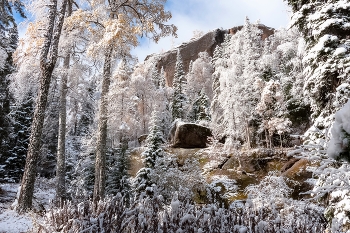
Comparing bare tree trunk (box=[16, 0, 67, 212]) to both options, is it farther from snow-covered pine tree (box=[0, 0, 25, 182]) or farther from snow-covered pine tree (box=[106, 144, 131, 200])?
snow-covered pine tree (box=[106, 144, 131, 200])

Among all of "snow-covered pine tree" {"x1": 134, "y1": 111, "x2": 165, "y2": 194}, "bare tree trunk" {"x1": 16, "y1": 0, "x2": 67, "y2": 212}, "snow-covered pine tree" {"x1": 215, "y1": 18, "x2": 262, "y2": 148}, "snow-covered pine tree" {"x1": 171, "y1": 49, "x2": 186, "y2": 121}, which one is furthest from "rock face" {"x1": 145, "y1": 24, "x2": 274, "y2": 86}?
"bare tree trunk" {"x1": 16, "y1": 0, "x2": 67, "y2": 212}

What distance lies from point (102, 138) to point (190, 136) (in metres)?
16.8

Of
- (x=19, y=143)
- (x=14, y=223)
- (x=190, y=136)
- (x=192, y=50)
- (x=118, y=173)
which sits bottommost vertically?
(x=14, y=223)

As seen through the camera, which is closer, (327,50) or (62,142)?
(327,50)

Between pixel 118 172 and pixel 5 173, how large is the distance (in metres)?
10.2

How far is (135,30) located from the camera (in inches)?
377

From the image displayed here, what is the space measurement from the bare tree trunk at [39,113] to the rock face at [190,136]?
1727cm

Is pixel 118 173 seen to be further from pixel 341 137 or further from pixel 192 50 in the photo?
pixel 192 50

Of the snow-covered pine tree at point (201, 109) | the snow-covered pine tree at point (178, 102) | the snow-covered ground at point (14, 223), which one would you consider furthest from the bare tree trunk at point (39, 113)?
the snow-covered pine tree at point (178, 102)

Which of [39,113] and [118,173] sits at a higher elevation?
[39,113]

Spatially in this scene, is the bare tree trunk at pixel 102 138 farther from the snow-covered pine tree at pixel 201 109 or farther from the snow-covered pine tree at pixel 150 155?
the snow-covered pine tree at pixel 201 109

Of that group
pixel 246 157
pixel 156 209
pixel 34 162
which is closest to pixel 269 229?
pixel 156 209

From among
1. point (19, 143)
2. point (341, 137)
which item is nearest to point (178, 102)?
point (19, 143)

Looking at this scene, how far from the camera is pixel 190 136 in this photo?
26.0 m
